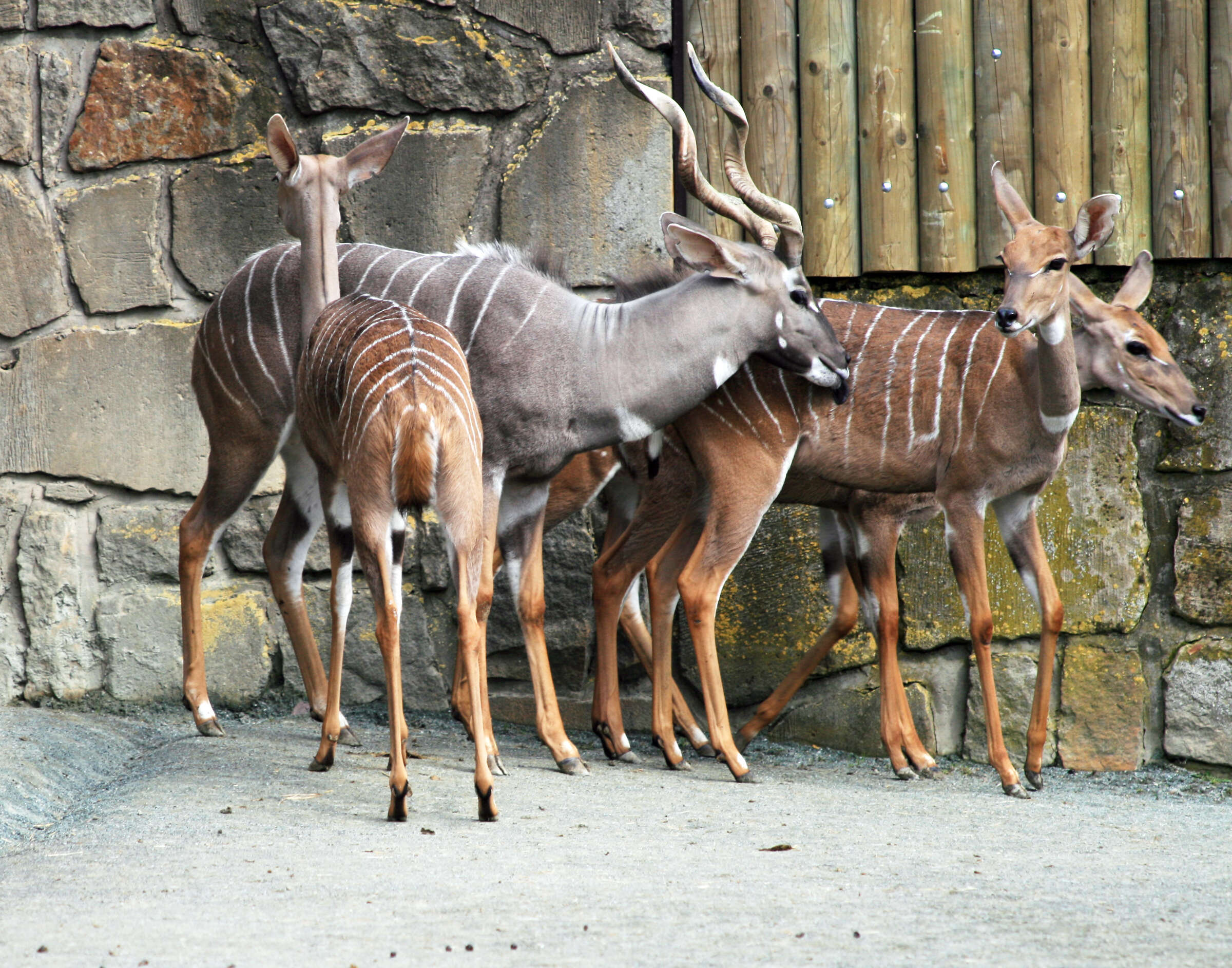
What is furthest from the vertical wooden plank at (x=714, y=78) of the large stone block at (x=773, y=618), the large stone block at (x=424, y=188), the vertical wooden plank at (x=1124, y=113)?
the vertical wooden plank at (x=1124, y=113)

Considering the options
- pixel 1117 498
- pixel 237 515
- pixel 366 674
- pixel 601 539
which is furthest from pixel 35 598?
pixel 1117 498

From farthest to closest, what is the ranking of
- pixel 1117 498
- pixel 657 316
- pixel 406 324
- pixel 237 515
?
1. pixel 237 515
2. pixel 1117 498
3. pixel 657 316
4. pixel 406 324

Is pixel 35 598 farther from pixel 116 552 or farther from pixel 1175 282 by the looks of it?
pixel 1175 282

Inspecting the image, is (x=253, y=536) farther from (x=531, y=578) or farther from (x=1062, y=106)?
(x=1062, y=106)

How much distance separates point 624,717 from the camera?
5.51 metres

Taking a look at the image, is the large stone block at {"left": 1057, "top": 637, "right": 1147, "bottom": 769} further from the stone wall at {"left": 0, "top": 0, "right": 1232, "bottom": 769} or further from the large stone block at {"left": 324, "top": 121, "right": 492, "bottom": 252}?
the large stone block at {"left": 324, "top": 121, "right": 492, "bottom": 252}

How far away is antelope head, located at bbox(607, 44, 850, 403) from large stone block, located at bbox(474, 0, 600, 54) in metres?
0.62

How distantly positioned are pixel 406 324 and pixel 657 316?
96 centimetres

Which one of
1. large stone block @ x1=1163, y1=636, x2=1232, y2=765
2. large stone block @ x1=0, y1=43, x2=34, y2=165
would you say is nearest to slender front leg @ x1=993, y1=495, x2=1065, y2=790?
large stone block @ x1=1163, y1=636, x2=1232, y2=765

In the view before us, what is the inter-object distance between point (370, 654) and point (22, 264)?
2019 millimetres

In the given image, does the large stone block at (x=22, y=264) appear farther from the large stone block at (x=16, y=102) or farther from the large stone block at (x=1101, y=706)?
the large stone block at (x=1101, y=706)

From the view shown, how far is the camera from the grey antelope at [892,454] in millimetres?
4566

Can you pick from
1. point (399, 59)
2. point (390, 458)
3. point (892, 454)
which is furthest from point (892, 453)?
point (399, 59)

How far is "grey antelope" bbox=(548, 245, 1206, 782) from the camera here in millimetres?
4762
